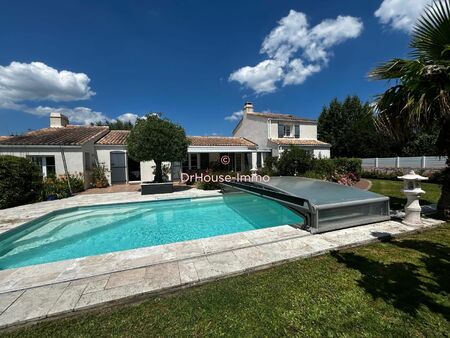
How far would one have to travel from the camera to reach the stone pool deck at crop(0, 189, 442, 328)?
4430 mm

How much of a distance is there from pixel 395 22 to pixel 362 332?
728 inches

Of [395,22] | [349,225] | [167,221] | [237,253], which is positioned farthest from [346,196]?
[395,22]

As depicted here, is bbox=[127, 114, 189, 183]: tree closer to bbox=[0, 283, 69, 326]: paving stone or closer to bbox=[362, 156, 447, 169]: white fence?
bbox=[0, 283, 69, 326]: paving stone

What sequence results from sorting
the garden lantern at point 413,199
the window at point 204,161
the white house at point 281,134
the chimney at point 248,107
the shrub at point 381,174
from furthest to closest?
1. the chimney at point 248,107
2. the window at point 204,161
3. the white house at point 281,134
4. the shrub at point 381,174
5. the garden lantern at point 413,199

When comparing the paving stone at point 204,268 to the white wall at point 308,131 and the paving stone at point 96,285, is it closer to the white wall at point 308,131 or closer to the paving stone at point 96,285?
the paving stone at point 96,285

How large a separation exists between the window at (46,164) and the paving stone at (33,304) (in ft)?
66.9

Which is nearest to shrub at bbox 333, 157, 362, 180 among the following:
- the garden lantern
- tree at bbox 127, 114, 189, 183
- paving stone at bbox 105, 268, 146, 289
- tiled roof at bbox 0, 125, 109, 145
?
the garden lantern

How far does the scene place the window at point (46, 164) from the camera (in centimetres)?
2011

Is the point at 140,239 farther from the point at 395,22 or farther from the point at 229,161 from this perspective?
the point at 229,161

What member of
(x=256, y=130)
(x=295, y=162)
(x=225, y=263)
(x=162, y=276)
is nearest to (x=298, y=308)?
(x=225, y=263)

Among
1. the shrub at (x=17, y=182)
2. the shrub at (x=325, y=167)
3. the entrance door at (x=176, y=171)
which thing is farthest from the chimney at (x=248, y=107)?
the shrub at (x=17, y=182)

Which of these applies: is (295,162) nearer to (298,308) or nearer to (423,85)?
(423,85)

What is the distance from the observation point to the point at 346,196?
959 centimetres

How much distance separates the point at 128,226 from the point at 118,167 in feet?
54.5
